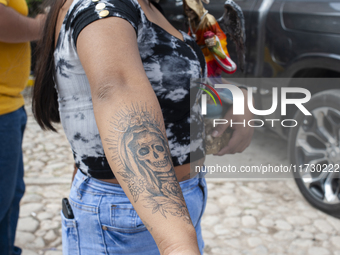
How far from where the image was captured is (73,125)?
1.08 m

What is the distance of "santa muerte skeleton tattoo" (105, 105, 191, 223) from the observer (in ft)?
2.56

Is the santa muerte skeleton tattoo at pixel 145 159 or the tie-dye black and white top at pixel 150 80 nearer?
the santa muerte skeleton tattoo at pixel 145 159

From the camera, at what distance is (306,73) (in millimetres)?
3354

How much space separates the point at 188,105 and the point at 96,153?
1.12ft

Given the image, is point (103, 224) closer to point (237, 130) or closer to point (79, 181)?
point (79, 181)

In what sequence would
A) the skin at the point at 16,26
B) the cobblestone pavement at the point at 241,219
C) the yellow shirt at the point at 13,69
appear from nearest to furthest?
the skin at the point at 16,26
the yellow shirt at the point at 13,69
the cobblestone pavement at the point at 241,219

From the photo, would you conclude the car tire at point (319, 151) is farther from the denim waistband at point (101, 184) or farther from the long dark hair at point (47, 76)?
the long dark hair at point (47, 76)

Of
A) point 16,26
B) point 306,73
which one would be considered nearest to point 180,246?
point 16,26

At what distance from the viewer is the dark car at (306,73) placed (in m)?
3.02

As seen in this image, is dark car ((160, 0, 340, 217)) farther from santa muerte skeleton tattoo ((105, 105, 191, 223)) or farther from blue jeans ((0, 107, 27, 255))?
santa muerte skeleton tattoo ((105, 105, 191, 223))

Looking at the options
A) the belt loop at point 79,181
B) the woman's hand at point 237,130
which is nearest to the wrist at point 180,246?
the belt loop at point 79,181

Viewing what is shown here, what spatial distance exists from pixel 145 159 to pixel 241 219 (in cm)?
262

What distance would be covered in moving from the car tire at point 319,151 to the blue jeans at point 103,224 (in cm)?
241

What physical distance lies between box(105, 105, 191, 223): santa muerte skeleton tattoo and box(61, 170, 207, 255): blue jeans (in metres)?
0.33
